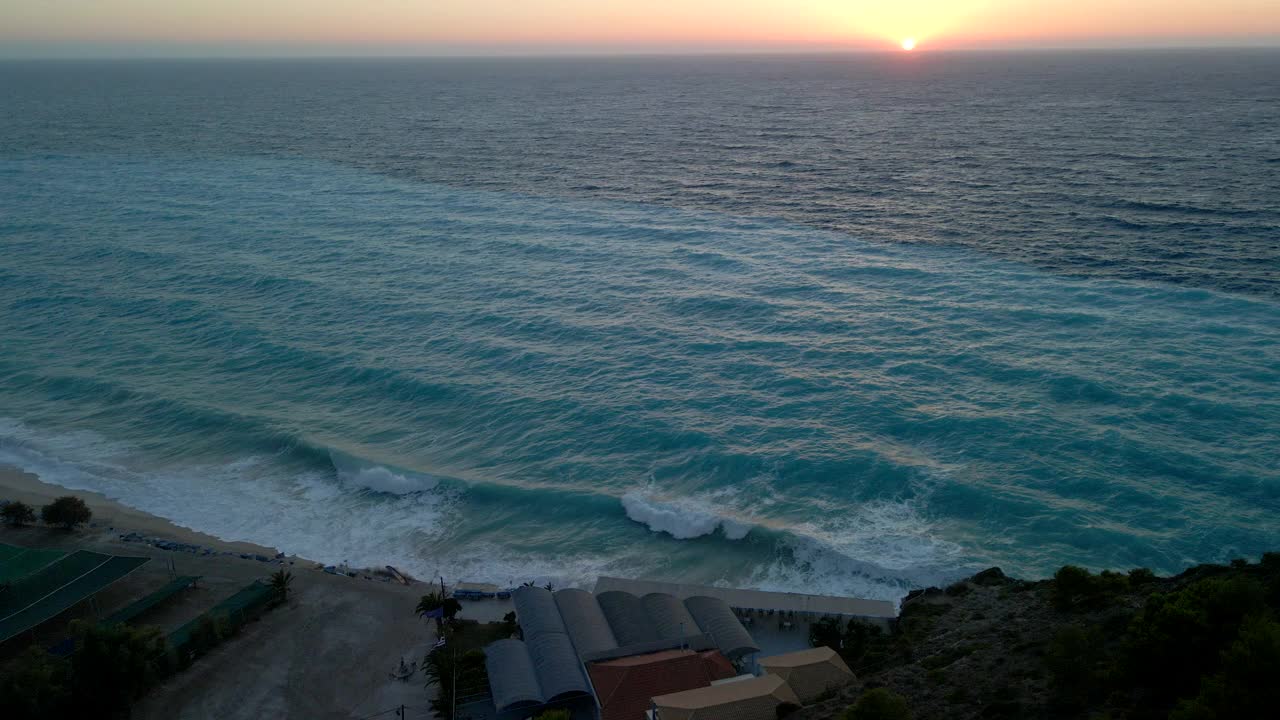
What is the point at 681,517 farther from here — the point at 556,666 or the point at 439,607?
the point at 556,666

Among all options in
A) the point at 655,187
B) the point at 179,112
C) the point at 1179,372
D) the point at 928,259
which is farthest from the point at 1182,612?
the point at 179,112

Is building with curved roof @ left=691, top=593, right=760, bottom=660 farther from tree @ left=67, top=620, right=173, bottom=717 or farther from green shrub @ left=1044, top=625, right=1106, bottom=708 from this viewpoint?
tree @ left=67, top=620, right=173, bottom=717

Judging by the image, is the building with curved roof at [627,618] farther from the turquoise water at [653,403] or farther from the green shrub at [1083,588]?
the green shrub at [1083,588]

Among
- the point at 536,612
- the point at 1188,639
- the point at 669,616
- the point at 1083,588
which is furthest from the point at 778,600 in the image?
the point at 1188,639

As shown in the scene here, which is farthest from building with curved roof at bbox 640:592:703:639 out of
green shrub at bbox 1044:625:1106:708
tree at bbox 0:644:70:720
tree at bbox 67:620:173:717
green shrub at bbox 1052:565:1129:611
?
tree at bbox 0:644:70:720

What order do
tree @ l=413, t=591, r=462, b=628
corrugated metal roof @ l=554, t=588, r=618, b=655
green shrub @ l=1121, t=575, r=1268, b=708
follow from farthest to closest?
tree @ l=413, t=591, r=462, b=628 → corrugated metal roof @ l=554, t=588, r=618, b=655 → green shrub @ l=1121, t=575, r=1268, b=708

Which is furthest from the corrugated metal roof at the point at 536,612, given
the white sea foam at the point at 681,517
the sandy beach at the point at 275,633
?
the white sea foam at the point at 681,517
